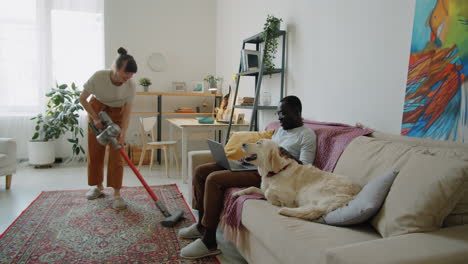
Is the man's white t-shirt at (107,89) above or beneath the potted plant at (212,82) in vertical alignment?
beneath

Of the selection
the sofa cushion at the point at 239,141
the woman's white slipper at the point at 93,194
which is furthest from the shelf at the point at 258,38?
the woman's white slipper at the point at 93,194

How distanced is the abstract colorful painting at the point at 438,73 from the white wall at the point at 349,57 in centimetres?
8

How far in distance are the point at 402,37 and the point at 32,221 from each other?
2.95m

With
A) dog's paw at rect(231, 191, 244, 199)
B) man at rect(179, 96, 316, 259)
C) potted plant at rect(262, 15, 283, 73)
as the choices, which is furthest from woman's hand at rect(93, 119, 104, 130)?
potted plant at rect(262, 15, 283, 73)

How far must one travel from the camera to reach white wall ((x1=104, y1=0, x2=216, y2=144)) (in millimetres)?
4805

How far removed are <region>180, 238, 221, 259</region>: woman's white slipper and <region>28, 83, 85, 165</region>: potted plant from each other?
127 inches

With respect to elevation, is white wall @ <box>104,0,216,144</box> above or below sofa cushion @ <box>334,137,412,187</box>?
above

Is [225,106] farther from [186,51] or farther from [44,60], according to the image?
[44,60]

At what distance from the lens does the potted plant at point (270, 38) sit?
9.78 feet

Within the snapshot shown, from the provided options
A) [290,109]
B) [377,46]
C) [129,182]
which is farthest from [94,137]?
[377,46]

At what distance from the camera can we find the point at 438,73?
162 cm

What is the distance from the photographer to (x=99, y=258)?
74.0 inches

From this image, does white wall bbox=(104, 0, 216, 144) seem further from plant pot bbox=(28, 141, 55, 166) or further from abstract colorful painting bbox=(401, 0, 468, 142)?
abstract colorful painting bbox=(401, 0, 468, 142)

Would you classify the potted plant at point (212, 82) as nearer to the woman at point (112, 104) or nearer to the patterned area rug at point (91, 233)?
the woman at point (112, 104)
